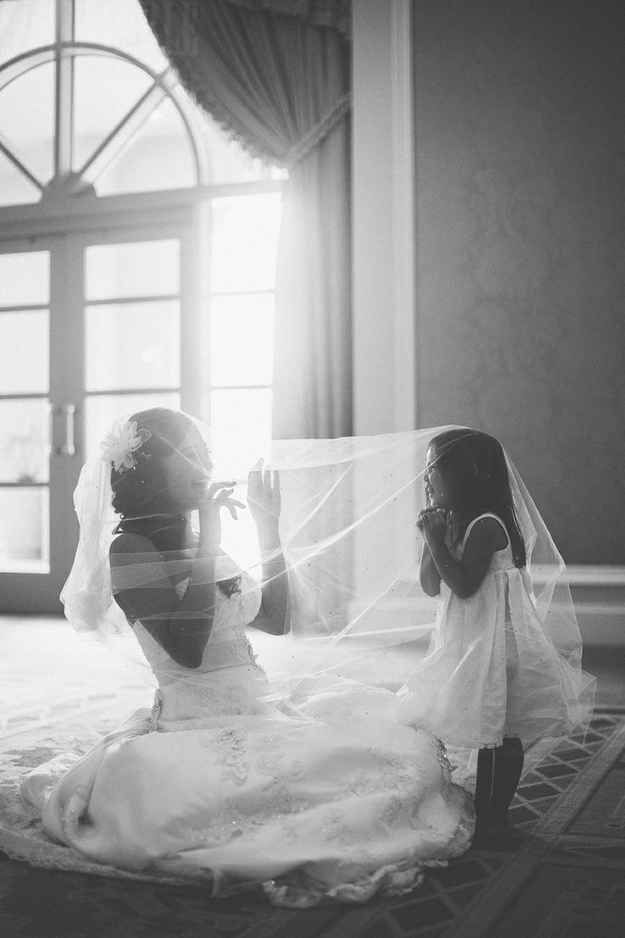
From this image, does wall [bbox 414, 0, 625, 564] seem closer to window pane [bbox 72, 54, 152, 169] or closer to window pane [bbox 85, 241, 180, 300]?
window pane [bbox 85, 241, 180, 300]

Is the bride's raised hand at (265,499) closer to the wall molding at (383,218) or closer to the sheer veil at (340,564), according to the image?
the sheer veil at (340,564)

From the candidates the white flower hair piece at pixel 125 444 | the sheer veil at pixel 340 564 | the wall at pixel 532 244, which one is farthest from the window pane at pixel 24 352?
the white flower hair piece at pixel 125 444

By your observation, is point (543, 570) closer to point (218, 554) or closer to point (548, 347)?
point (218, 554)

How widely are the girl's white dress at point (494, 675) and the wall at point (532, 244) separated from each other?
2.20 meters

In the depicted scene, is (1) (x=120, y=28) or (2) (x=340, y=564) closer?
(2) (x=340, y=564)

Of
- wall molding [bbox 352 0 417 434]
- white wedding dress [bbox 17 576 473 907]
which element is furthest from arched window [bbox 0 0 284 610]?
white wedding dress [bbox 17 576 473 907]

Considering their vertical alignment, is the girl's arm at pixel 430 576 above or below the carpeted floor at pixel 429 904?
above

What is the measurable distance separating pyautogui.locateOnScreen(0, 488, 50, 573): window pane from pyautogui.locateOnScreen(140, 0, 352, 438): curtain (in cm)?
171

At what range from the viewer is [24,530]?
551 centimetres

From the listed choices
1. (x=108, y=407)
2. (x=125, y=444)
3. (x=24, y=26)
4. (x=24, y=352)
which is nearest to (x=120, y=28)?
(x=24, y=26)

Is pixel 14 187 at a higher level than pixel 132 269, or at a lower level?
higher

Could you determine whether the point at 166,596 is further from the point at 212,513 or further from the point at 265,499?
the point at 265,499

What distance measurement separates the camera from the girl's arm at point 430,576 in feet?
6.88

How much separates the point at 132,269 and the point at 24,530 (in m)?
1.64
